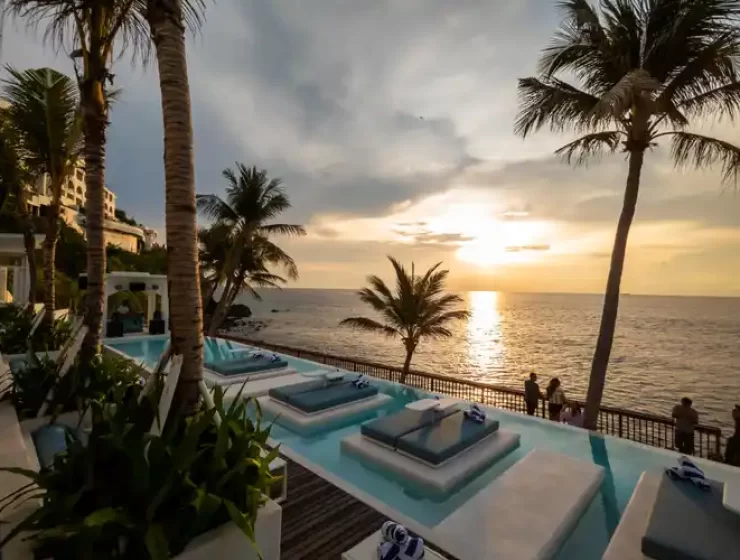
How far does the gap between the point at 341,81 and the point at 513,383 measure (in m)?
26.0

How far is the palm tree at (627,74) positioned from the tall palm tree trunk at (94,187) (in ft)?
25.7

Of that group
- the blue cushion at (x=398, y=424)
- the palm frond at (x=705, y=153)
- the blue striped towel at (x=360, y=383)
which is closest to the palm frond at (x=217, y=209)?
the blue striped towel at (x=360, y=383)

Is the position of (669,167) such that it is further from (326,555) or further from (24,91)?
(24,91)

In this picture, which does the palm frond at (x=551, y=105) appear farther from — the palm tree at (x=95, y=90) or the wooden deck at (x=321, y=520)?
the wooden deck at (x=321, y=520)

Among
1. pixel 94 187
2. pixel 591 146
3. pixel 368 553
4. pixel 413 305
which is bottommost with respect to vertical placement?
pixel 368 553

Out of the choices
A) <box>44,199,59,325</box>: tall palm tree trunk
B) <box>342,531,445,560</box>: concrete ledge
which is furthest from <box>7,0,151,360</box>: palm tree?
<box>342,531,445,560</box>: concrete ledge

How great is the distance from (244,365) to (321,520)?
21.4 ft

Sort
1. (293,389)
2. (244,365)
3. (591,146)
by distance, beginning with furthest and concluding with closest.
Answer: (244,365)
(591,146)
(293,389)

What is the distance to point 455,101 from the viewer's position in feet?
30.6

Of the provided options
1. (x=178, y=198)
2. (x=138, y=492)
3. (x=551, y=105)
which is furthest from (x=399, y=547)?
(x=551, y=105)

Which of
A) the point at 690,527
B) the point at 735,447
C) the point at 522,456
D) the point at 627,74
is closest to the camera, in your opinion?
the point at 690,527

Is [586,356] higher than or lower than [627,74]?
lower

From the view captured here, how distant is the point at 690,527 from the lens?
3.23 meters

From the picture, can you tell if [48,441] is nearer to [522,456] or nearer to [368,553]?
[368,553]
